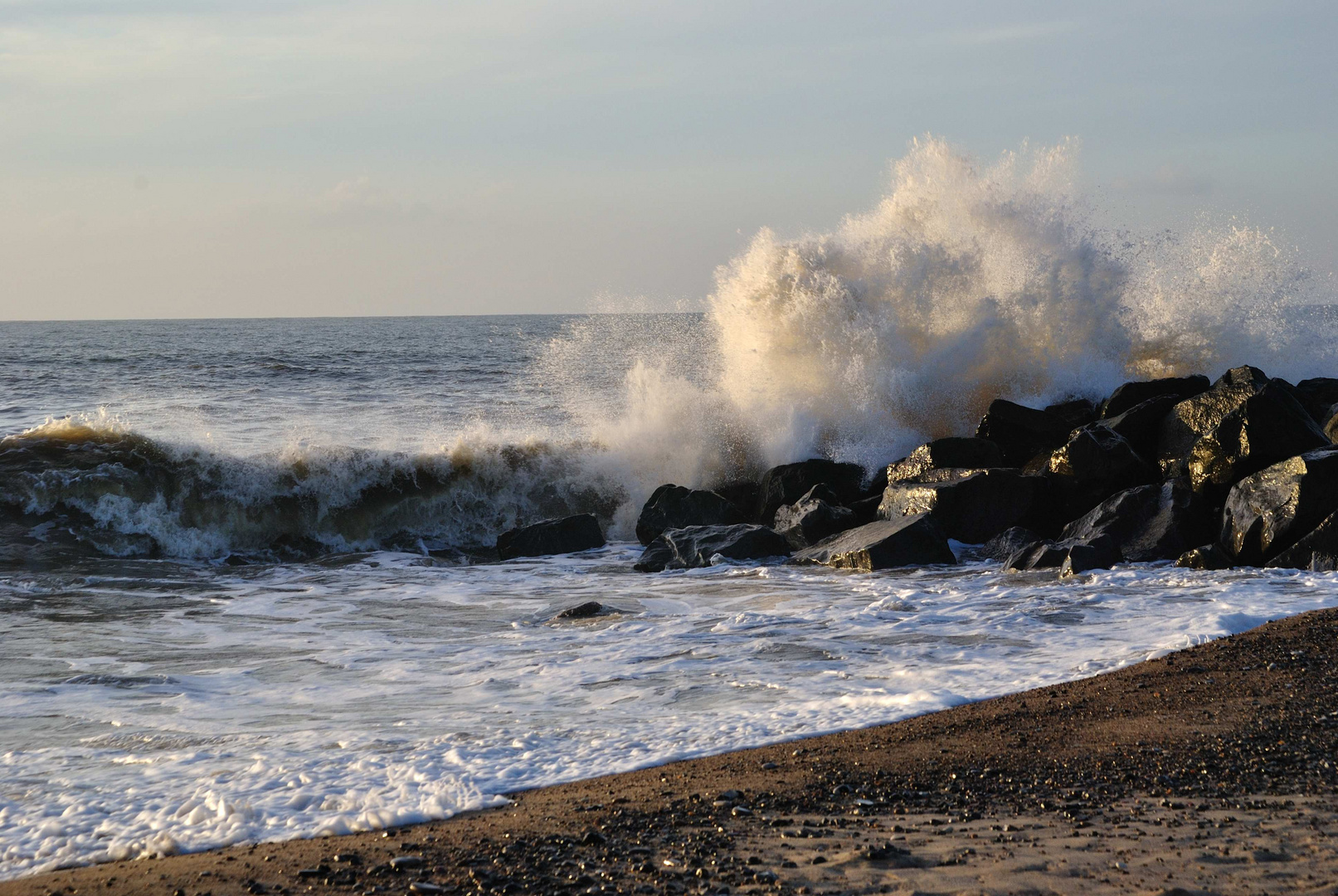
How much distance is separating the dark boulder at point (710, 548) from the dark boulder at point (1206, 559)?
132 inches

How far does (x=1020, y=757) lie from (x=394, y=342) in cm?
4911

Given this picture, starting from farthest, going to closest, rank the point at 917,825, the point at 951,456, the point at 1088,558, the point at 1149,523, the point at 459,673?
the point at 951,456
the point at 1149,523
the point at 1088,558
the point at 459,673
the point at 917,825

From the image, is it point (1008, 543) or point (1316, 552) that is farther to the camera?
point (1008, 543)

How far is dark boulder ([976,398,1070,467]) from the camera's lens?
11.4 meters

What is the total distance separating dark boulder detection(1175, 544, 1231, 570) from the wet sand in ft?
11.2

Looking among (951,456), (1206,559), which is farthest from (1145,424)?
(1206,559)

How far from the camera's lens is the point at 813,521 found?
33.4ft

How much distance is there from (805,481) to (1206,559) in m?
4.35

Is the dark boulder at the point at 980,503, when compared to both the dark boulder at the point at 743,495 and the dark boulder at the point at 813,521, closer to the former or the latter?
the dark boulder at the point at 813,521

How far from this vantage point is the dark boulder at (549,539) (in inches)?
425

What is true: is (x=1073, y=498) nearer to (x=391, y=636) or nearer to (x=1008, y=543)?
(x=1008, y=543)

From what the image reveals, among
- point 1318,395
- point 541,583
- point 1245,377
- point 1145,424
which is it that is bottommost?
point 541,583

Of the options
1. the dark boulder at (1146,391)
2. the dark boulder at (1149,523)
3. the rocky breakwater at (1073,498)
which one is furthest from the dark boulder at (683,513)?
the dark boulder at (1146,391)

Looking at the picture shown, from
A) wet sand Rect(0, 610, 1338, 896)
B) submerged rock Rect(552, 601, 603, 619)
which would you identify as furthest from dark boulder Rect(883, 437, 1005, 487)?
wet sand Rect(0, 610, 1338, 896)
